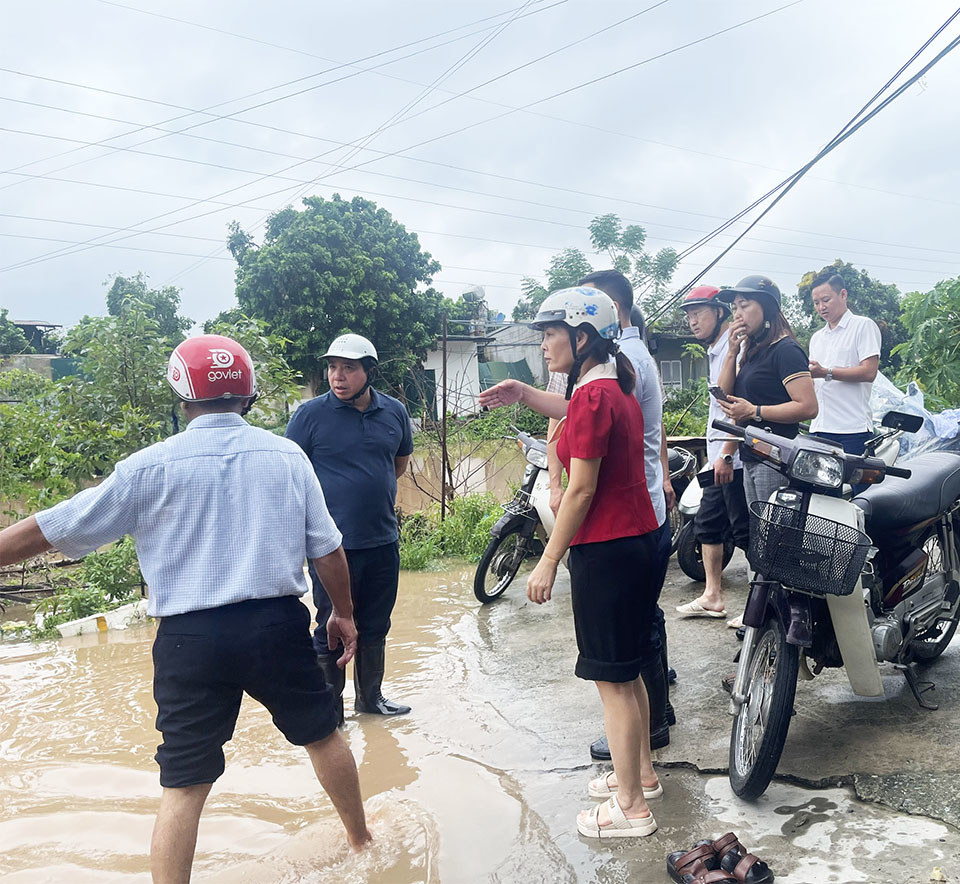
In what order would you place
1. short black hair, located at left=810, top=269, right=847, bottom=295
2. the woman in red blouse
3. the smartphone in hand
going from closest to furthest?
the woman in red blouse < the smartphone in hand < short black hair, located at left=810, top=269, right=847, bottom=295

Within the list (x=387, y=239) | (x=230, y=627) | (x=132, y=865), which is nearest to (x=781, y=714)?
(x=230, y=627)

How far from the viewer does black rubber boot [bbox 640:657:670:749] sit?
3.53 metres

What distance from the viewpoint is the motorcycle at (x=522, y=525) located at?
6391 millimetres

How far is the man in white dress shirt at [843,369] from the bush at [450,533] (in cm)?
392

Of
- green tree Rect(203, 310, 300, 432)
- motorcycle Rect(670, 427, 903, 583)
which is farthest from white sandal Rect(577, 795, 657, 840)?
green tree Rect(203, 310, 300, 432)

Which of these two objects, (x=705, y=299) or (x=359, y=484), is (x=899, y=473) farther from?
(x=359, y=484)

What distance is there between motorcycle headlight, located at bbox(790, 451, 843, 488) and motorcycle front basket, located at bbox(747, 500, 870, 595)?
5.9 inches

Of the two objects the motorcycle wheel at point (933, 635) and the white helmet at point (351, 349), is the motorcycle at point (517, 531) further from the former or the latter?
the motorcycle wheel at point (933, 635)

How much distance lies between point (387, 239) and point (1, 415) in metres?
18.1

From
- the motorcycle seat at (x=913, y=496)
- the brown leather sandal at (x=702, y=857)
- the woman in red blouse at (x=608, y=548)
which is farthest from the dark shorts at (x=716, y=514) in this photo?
the brown leather sandal at (x=702, y=857)

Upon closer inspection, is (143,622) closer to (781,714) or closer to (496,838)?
(496,838)

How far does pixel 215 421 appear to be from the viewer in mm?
2701

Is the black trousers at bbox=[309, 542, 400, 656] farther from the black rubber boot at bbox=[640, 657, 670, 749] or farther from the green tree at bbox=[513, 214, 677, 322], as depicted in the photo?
the green tree at bbox=[513, 214, 677, 322]

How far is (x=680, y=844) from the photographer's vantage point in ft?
9.49
